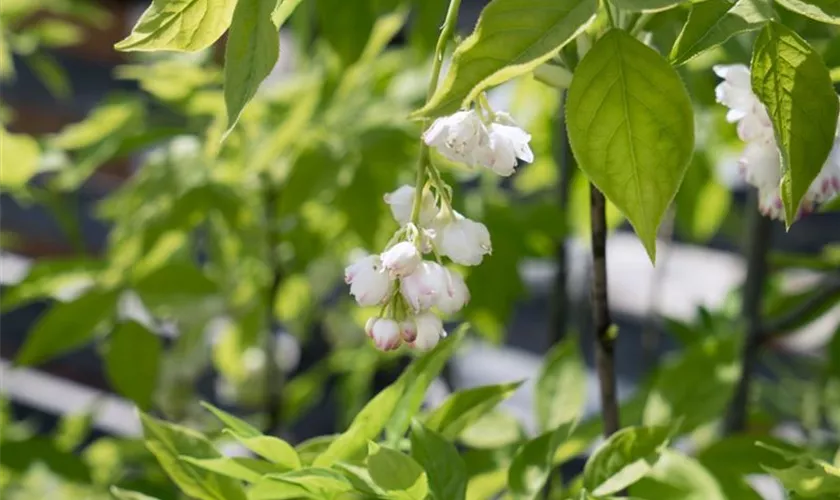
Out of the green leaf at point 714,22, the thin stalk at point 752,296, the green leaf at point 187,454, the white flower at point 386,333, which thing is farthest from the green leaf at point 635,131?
the thin stalk at point 752,296

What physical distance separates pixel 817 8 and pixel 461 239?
16 cm

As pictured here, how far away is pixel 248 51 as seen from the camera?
1.17ft

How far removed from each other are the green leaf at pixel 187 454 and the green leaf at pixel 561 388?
0.20 metres

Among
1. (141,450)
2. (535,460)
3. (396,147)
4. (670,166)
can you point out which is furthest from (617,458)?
(141,450)

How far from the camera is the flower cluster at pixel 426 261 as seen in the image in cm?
39

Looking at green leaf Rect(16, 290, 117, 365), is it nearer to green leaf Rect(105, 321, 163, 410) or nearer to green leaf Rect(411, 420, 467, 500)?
green leaf Rect(105, 321, 163, 410)

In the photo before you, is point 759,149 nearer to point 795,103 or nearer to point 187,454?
point 795,103

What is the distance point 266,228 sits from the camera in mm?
892

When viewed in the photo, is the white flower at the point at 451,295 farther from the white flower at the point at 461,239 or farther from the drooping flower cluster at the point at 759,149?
the drooping flower cluster at the point at 759,149

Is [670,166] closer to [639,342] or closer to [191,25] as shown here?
[191,25]

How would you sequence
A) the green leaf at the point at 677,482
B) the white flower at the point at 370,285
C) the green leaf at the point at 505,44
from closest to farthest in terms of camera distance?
the green leaf at the point at 505,44, the white flower at the point at 370,285, the green leaf at the point at 677,482

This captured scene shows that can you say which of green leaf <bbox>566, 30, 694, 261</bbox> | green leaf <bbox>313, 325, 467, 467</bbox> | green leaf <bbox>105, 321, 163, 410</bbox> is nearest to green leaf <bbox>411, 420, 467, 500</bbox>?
green leaf <bbox>313, 325, 467, 467</bbox>

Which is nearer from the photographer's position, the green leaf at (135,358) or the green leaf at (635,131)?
the green leaf at (635,131)

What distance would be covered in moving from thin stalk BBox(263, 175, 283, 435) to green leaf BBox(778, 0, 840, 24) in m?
0.57
